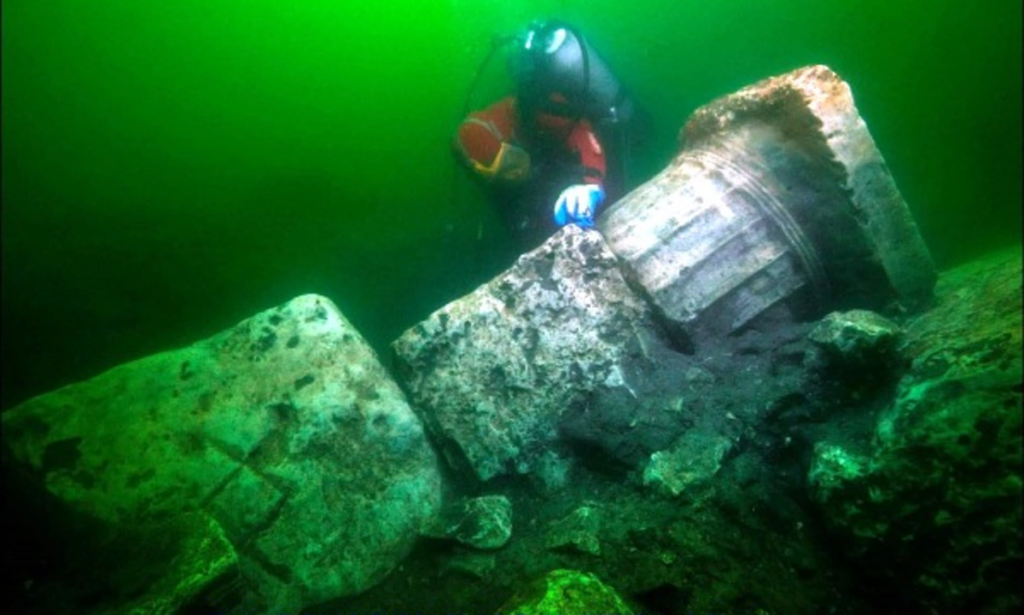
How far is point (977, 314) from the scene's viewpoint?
2.43 meters

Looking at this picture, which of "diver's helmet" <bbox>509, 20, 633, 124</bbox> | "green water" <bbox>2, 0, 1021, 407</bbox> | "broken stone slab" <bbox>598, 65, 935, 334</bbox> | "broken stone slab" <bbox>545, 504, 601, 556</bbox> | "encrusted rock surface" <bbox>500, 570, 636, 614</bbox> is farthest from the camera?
"green water" <bbox>2, 0, 1021, 407</bbox>

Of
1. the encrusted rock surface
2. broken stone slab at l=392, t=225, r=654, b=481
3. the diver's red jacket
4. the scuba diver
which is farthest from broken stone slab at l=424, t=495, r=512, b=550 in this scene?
the diver's red jacket

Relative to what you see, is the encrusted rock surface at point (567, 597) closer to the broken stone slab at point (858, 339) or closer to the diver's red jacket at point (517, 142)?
the broken stone slab at point (858, 339)

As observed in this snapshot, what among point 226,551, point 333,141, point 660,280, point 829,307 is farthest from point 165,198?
point 829,307

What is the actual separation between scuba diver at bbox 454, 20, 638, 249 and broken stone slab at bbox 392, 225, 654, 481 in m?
1.17

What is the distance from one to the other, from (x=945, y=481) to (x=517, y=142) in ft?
12.8

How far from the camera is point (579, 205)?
3.60m

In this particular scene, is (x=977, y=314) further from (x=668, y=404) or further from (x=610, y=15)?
(x=610, y=15)

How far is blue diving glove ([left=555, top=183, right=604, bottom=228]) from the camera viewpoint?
11.6ft

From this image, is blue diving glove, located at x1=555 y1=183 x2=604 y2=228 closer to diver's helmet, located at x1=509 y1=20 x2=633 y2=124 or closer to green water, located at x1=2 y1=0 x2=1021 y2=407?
diver's helmet, located at x1=509 y1=20 x2=633 y2=124

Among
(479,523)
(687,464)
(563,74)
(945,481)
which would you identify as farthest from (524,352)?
(563,74)

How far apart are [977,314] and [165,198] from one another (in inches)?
348

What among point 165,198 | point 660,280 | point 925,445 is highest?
point 165,198

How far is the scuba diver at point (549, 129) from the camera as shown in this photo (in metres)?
4.27
